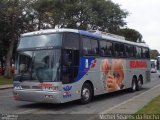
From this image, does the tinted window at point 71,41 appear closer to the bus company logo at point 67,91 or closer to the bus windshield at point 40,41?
the bus windshield at point 40,41

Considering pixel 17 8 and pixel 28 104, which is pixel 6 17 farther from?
pixel 28 104

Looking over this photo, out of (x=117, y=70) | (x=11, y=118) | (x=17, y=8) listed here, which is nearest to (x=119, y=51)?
(x=117, y=70)

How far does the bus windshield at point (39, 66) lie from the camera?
1378 cm

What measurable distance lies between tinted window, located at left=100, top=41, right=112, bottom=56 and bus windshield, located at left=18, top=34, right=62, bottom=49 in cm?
363

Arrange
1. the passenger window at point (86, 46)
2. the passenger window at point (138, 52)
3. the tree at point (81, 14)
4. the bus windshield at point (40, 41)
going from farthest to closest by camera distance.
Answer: the tree at point (81, 14)
the passenger window at point (138, 52)
the passenger window at point (86, 46)
the bus windshield at point (40, 41)

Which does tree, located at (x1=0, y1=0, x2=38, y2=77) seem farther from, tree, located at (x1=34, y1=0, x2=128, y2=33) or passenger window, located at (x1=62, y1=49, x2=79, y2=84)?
passenger window, located at (x1=62, y1=49, x2=79, y2=84)

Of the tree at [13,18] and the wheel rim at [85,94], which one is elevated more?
the tree at [13,18]

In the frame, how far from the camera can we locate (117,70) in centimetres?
1930

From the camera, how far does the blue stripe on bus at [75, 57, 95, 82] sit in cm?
1512

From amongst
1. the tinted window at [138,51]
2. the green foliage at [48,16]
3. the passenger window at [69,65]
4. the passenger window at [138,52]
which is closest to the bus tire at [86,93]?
the passenger window at [69,65]

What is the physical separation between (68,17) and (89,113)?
3363cm

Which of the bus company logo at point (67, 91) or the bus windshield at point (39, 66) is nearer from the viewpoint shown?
the bus windshield at point (39, 66)

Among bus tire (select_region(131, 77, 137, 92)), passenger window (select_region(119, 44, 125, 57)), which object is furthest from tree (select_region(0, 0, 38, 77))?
passenger window (select_region(119, 44, 125, 57))

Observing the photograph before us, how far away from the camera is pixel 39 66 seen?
14062 mm
